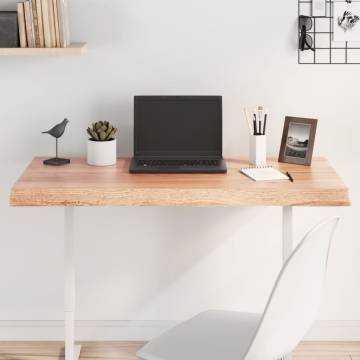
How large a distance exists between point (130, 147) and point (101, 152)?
26 cm

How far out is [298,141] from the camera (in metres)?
3.08

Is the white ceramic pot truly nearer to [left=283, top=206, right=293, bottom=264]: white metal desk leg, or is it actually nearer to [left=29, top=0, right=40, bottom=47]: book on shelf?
[left=29, top=0, right=40, bottom=47]: book on shelf

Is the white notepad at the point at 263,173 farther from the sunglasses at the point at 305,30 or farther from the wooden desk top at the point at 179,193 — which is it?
the sunglasses at the point at 305,30

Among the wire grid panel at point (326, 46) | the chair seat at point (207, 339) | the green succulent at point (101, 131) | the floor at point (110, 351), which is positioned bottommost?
the floor at point (110, 351)

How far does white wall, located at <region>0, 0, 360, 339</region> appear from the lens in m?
3.19

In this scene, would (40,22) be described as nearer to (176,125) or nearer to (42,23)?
(42,23)

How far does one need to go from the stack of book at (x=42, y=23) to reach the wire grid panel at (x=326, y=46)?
3.10 ft

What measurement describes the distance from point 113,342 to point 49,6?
1.44m

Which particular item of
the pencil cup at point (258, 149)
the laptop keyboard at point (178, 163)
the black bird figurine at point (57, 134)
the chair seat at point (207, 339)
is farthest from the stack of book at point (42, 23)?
the chair seat at point (207, 339)

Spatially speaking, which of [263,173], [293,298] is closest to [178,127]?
[263,173]

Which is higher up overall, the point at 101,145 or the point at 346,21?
the point at 346,21

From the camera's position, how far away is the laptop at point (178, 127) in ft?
10.2

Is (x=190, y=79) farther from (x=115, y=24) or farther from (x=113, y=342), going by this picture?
(x=113, y=342)

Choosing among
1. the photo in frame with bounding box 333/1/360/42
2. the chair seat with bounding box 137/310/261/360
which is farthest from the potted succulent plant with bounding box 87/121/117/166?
the photo in frame with bounding box 333/1/360/42
